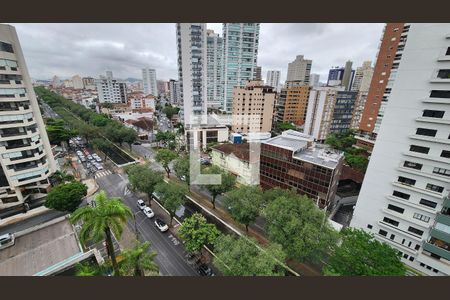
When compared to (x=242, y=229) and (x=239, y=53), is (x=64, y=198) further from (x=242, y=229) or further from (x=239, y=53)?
(x=239, y=53)

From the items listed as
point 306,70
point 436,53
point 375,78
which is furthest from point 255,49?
point 436,53

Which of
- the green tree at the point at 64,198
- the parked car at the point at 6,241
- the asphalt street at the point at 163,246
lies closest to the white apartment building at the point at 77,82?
the asphalt street at the point at 163,246

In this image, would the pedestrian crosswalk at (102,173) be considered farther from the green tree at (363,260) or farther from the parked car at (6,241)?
the green tree at (363,260)

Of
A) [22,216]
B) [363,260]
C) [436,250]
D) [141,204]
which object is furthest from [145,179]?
[436,250]

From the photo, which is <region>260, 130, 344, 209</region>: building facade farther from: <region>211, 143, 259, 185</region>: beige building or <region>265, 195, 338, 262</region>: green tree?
<region>265, 195, 338, 262</region>: green tree

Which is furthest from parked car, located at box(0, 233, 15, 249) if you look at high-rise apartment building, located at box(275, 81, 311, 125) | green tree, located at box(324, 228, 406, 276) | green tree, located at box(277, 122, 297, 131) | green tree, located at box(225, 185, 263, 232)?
high-rise apartment building, located at box(275, 81, 311, 125)
